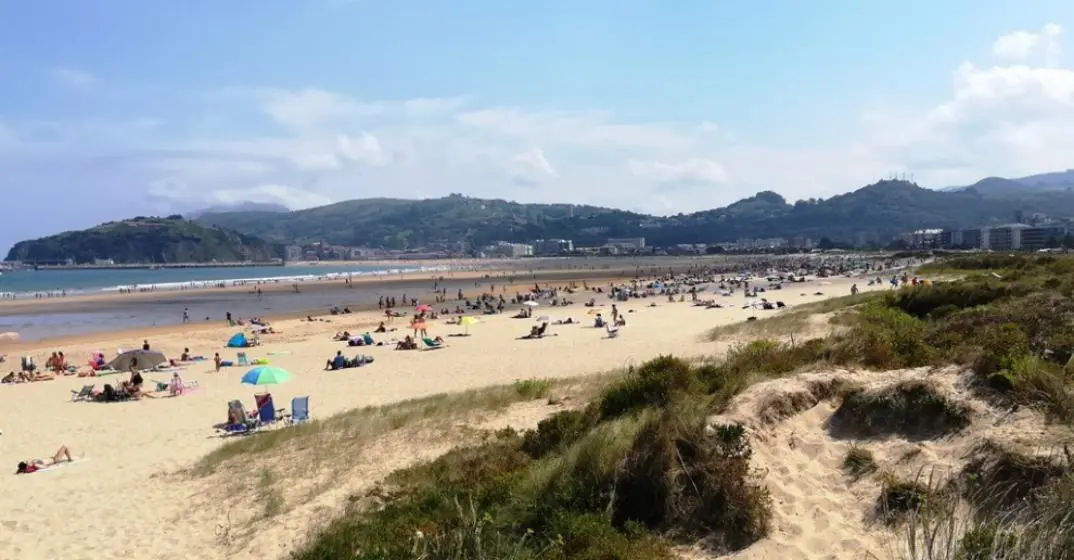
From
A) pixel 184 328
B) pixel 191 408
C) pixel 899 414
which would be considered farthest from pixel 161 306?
pixel 899 414

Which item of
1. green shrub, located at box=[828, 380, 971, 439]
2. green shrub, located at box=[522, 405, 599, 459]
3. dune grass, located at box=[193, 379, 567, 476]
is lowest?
dune grass, located at box=[193, 379, 567, 476]

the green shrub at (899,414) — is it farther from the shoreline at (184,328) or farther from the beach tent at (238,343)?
the shoreline at (184,328)

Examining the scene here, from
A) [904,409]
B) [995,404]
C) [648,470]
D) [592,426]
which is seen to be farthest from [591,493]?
[995,404]

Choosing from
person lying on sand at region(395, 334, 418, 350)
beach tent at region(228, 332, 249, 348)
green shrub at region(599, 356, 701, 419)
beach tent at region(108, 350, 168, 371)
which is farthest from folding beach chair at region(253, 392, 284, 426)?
beach tent at region(228, 332, 249, 348)

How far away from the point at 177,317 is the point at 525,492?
150ft

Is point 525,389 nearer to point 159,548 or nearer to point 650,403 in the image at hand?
point 650,403

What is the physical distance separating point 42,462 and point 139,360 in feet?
37.8

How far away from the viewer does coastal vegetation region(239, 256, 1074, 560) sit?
4.80 metres

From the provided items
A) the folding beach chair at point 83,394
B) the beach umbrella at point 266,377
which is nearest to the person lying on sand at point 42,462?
the beach umbrella at point 266,377

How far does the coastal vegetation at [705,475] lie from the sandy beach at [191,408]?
1952 mm

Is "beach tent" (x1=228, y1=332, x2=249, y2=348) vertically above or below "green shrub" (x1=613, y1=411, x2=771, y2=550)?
below

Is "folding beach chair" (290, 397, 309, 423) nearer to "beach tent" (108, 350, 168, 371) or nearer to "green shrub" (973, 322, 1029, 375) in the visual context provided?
"beach tent" (108, 350, 168, 371)

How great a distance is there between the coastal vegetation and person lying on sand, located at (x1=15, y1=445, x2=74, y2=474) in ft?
24.5

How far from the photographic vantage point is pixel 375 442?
407 inches
